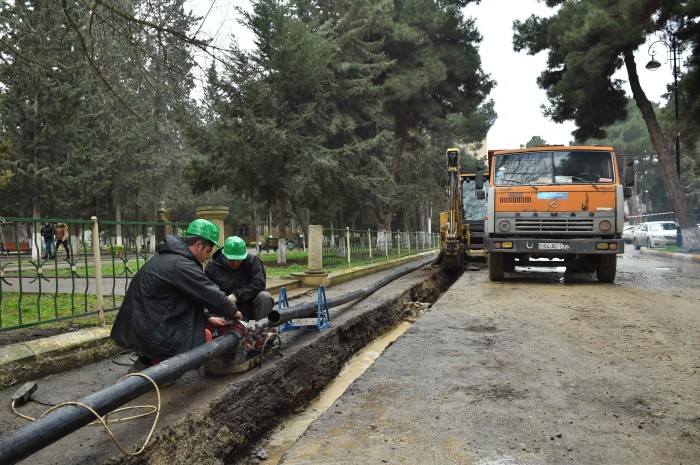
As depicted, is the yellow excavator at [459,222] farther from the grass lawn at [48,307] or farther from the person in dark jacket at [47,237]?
the person in dark jacket at [47,237]

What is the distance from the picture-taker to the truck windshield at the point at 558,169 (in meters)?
10.2

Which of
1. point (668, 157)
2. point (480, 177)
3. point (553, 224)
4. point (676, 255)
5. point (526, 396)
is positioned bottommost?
point (676, 255)

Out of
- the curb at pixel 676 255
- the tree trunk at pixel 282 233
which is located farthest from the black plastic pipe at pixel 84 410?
the curb at pixel 676 255

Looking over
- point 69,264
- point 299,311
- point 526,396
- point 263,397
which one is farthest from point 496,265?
point 69,264

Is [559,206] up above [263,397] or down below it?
above

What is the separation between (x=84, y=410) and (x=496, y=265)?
9.37 m

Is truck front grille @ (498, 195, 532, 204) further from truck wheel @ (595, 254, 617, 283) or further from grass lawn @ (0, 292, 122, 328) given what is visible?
grass lawn @ (0, 292, 122, 328)

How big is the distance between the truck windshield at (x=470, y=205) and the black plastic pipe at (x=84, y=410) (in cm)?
1280

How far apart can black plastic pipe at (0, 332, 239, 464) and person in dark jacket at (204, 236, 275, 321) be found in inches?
51.3

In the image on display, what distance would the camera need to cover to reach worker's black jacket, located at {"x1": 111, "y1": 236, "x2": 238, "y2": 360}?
389cm

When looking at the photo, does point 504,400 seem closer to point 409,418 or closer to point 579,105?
point 409,418

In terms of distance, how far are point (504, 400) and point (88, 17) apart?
5844 mm

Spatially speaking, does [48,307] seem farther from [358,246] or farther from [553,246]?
[358,246]

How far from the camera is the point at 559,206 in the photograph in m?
9.91
